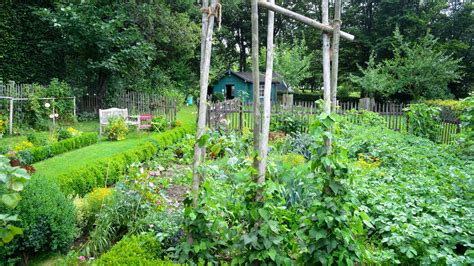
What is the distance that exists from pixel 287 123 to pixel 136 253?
8.21 m

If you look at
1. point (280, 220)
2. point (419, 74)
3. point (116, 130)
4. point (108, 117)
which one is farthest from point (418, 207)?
point (419, 74)

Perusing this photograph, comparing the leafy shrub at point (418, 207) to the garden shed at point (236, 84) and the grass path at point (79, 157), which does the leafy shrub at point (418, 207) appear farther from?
the garden shed at point (236, 84)

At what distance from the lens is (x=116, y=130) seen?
1098 cm

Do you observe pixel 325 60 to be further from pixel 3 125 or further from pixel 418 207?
pixel 3 125

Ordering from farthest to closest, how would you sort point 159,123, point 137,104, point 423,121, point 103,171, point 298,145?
point 137,104 → point 159,123 → point 423,121 → point 298,145 → point 103,171

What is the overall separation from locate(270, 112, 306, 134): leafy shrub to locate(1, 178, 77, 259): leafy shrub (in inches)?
299

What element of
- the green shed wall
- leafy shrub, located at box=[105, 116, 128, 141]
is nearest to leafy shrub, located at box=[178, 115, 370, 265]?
leafy shrub, located at box=[105, 116, 128, 141]

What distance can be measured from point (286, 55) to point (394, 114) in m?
14.3

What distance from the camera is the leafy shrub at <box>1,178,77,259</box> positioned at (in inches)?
133

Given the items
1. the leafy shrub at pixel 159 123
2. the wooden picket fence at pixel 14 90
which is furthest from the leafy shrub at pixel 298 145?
the wooden picket fence at pixel 14 90

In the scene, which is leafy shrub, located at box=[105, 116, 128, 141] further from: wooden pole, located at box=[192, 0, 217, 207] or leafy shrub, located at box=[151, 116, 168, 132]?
wooden pole, located at box=[192, 0, 217, 207]

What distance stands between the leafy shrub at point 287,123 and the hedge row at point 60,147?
5577 millimetres

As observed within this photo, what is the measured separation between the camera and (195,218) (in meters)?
2.79

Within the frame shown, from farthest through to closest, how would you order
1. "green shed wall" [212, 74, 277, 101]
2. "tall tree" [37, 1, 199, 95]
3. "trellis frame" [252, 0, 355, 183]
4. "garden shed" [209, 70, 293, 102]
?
"green shed wall" [212, 74, 277, 101], "garden shed" [209, 70, 293, 102], "tall tree" [37, 1, 199, 95], "trellis frame" [252, 0, 355, 183]
